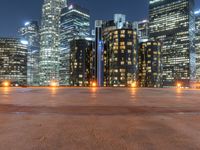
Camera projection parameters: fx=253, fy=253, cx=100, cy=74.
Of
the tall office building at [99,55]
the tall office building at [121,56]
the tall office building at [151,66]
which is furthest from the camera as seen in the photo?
the tall office building at [151,66]

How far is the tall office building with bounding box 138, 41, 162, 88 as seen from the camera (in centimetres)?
18950

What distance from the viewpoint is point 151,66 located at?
622ft

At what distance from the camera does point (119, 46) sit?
175 m

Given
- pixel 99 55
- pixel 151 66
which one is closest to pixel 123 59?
pixel 99 55

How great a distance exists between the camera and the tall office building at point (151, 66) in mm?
189500

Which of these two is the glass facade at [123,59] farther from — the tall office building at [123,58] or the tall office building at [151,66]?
the tall office building at [151,66]

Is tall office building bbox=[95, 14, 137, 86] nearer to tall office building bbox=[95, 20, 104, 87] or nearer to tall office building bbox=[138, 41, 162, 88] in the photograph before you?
tall office building bbox=[95, 20, 104, 87]

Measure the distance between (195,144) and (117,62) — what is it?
16869 centimetres

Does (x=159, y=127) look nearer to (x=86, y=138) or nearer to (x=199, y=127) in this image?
(x=199, y=127)

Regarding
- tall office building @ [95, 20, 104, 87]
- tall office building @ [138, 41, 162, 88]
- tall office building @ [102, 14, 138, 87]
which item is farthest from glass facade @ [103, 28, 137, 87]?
tall office building @ [138, 41, 162, 88]

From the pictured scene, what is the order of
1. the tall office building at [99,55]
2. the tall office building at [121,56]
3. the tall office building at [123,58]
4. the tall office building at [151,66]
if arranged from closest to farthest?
the tall office building at [123,58], the tall office building at [121,56], the tall office building at [99,55], the tall office building at [151,66]

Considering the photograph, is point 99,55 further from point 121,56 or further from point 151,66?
point 151,66

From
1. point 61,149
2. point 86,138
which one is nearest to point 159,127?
point 86,138

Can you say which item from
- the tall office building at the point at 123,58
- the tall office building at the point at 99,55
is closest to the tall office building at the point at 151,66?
the tall office building at the point at 123,58
